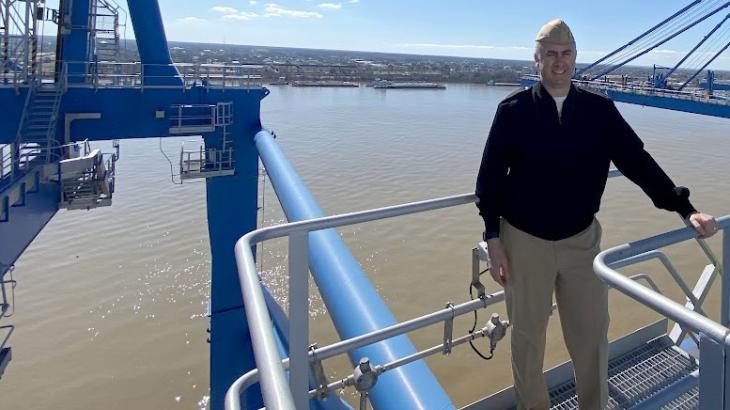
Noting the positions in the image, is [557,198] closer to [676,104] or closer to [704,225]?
[704,225]

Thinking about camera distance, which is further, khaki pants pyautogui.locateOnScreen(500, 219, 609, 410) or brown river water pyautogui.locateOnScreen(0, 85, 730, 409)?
brown river water pyautogui.locateOnScreen(0, 85, 730, 409)

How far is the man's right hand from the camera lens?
178 centimetres

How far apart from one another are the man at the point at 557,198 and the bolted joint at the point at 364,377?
Result: 54cm

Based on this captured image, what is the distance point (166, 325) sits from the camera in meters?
7.41

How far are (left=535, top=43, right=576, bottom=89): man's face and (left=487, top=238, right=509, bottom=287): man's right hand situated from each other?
0.53 meters

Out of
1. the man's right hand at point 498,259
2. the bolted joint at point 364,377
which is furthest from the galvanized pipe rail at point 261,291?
the bolted joint at point 364,377

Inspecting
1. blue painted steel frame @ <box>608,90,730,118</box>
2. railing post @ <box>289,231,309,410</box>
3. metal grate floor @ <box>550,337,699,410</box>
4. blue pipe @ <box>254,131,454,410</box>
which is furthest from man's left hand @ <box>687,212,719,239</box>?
blue painted steel frame @ <box>608,90,730,118</box>

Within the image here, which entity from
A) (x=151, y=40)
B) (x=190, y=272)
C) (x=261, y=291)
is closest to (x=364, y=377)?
(x=261, y=291)

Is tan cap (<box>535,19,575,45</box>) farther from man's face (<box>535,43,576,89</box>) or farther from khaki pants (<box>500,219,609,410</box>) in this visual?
khaki pants (<box>500,219,609,410</box>)

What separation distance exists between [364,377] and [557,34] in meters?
1.35

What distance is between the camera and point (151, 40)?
663 centimetres

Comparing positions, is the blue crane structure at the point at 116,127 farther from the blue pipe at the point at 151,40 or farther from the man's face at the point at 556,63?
the man's face at the point at 556,63

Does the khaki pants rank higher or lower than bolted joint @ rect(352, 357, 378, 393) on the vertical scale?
higher

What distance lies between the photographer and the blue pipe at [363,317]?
2.11 m
